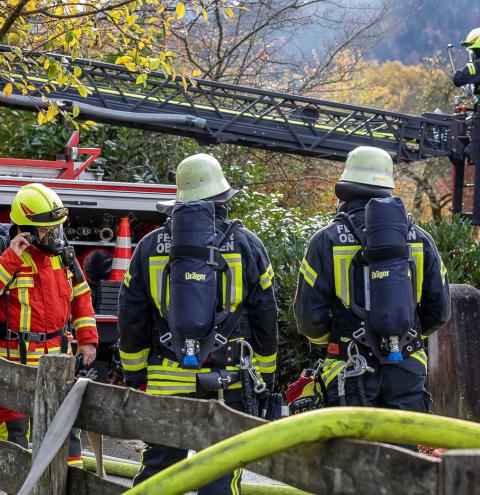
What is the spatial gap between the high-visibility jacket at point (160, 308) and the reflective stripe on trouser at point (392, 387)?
396 millimetres

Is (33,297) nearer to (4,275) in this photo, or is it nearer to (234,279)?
(4,275)

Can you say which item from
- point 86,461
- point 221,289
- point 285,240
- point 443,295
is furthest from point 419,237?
point 285,240

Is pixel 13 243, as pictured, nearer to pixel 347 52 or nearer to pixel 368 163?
pixel 368 163

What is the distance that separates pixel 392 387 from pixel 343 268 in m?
0.57

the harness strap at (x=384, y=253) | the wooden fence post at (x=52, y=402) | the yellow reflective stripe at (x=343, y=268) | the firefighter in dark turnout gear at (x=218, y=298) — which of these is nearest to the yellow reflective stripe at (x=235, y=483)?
the firefighter in dark turnout gear at (x=218, y=298)

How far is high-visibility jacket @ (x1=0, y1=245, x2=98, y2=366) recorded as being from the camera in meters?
5.60

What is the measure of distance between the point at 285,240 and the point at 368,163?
5.06m

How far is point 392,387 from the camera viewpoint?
4664 millimetres

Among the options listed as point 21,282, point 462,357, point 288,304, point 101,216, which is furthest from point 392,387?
point 101,216

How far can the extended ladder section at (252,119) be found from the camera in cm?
1309

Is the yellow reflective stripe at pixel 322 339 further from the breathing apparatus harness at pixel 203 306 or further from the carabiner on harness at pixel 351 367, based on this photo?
the breathing apparatus harness at pixel 203 306

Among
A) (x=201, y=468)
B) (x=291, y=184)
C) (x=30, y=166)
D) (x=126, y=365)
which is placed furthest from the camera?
(x=291, y=184)

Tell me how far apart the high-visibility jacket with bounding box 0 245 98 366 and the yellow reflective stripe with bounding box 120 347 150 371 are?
1.05 m

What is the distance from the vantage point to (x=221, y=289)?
4.53 metres
